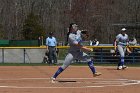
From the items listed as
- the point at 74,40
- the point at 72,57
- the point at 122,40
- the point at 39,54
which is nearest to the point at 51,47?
the point at 39,54

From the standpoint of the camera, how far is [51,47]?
26.0 m

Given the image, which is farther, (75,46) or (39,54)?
(39,54)

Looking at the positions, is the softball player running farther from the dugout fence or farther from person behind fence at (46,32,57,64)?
Answer: the dugout fence

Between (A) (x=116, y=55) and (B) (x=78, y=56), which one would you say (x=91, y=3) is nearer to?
(A) (x=116, y=55)

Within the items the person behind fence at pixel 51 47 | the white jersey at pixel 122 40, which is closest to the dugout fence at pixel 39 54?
the person behind fence at pixel 51 47

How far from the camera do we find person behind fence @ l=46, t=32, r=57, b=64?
25875 mm

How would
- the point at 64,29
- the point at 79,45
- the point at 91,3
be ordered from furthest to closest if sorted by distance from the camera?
the point at 64,29
the point at 91,3
the point at 79,45

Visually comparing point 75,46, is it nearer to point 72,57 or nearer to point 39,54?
point 72,57

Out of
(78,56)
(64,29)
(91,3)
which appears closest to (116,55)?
(78,56)

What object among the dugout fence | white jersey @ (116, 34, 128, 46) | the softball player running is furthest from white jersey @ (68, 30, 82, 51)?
the dugout fence

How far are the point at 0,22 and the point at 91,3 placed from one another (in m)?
19.5

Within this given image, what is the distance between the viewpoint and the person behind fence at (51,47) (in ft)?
84.9

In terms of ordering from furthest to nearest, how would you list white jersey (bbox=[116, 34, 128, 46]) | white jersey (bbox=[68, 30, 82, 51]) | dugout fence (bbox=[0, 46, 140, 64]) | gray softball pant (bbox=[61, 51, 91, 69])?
dugout fence (bbox=[0, 46, 140, 64]), white jersey (bbox=[116, 34, 128, 46]), gray softball pant (bbox=[61, 51, 91, 69]), white jersey (bbox=[68, 30, 82, 51])

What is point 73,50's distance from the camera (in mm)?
15086
